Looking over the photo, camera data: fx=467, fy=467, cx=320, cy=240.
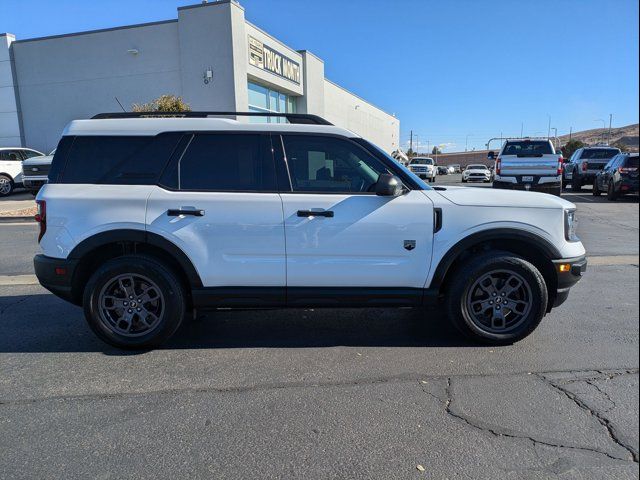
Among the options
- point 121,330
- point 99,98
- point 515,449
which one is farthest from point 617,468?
point 99,98

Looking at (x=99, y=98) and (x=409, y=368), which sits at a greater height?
(x=99, y=98)

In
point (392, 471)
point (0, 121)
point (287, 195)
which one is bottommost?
point (392, 471)

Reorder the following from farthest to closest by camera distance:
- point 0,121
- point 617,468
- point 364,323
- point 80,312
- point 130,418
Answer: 1. point 0,121
2. point 80,312
3. point 364,323
4. point 130,418
5. point 617,468

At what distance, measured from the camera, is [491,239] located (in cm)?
404

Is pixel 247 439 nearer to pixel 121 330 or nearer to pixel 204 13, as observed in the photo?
pixel 121 330

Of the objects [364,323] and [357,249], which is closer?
[357,249]

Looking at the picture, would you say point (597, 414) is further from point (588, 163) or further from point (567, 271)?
point (588, 163)

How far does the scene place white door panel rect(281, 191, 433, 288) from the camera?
394cm

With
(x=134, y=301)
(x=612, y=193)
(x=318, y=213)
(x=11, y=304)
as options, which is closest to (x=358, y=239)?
(x=318, y=213)

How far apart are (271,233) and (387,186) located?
1042 millimetres

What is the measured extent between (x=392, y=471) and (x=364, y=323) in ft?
7.69

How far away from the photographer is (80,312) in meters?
5.21

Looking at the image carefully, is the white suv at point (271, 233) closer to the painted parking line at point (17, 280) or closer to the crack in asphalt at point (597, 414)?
the crack in asphalt at point (597, 414)

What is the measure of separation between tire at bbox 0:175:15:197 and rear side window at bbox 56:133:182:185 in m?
16.9
